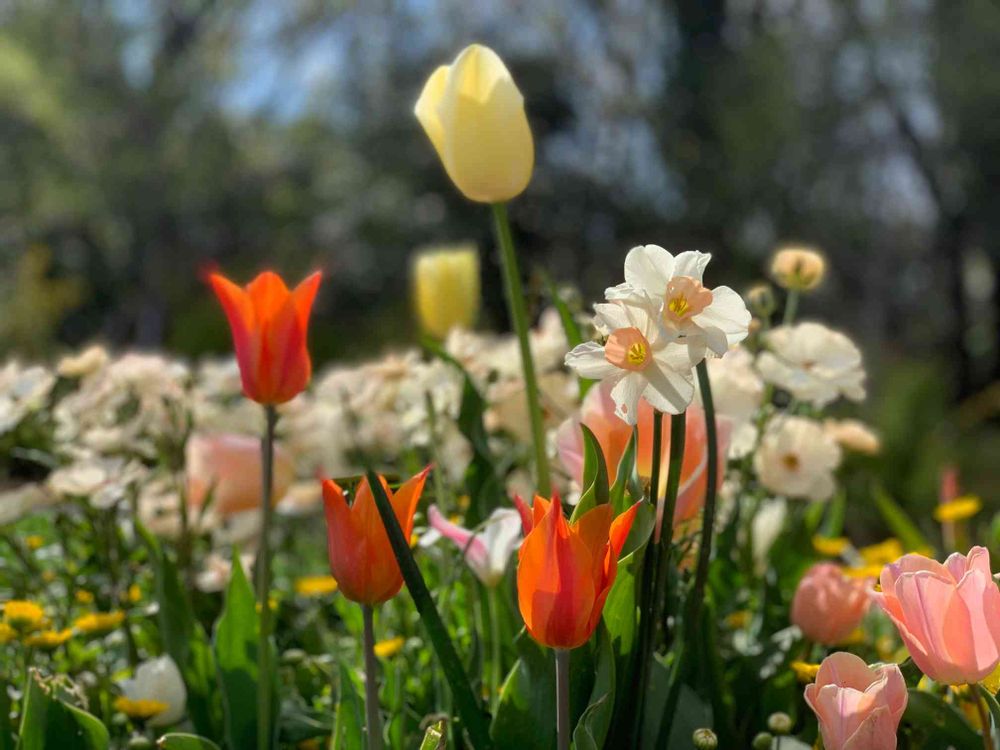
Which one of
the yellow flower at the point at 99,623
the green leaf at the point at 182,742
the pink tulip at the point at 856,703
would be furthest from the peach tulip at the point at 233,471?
the pink tulip at the point at 856,703

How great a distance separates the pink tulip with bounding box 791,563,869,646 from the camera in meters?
0.79

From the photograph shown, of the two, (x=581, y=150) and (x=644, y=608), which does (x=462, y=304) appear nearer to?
(x=644, y=608)

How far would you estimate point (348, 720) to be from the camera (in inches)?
25.3

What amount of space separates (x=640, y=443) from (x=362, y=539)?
0.21 metres

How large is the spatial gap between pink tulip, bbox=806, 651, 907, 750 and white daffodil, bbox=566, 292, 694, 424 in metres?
0.14

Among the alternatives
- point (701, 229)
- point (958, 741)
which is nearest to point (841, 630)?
point (958, 741)

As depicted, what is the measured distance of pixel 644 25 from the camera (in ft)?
28.4

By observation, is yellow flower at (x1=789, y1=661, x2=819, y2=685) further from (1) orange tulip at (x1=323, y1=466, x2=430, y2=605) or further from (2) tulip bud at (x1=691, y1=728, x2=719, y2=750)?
(1) orange tulip at (x1=323, y1=466, x2=430, y2=605)

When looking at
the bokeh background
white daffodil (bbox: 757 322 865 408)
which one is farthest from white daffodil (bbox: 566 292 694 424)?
the bokeh background

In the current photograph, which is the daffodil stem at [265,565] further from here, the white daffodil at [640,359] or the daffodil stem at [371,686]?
the white daffodil at [640,359]

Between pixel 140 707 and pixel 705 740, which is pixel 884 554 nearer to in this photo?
pixel 705 740

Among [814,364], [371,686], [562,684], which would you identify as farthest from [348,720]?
[814,364]

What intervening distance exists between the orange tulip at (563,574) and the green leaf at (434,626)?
0.21 feet

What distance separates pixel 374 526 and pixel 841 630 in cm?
41
